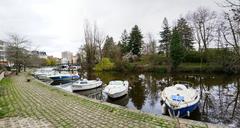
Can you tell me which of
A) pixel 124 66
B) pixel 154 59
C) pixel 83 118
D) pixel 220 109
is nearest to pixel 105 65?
pixel 124 66

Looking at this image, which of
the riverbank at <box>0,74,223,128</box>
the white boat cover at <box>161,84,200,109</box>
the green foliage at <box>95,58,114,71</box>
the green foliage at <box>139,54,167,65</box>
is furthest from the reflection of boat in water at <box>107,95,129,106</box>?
the green foliage at <box>95,58,114,71</box>

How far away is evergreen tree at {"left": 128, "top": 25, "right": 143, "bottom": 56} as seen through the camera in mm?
58875

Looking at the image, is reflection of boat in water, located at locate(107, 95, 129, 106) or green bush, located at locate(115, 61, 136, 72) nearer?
reflection of boat in water, located at locate(107, 95, 129, 106)

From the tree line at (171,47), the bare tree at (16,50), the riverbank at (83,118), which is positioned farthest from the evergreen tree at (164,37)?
the riverbank at (83,118)

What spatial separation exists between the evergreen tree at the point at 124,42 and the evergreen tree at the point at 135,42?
1.58m

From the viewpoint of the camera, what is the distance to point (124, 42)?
64.5 meters

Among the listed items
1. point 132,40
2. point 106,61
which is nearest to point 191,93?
point 106,61

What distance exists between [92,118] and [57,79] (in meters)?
23.7

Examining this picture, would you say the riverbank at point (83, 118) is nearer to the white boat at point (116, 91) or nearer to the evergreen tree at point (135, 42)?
the white boat at point (116, 91)

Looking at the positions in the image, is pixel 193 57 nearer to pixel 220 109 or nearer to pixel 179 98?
pixel 220 109

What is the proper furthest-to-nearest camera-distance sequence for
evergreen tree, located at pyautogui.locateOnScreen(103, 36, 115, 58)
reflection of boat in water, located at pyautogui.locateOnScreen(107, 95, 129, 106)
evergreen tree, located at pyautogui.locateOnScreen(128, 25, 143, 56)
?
evergreen tree, located at pyautogui.locateOnScreen(128, 25, 143, 56)
evergreen tree, located at pyautogui.locateOnScreen(103, 36, 115, 58)
reflection of boat in water, located at pyautogui.locateOnScreen(107, 95, 129, 106)

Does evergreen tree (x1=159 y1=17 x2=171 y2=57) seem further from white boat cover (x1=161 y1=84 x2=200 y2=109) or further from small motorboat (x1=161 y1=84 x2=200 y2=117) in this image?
small motorboat (x1=161 y1=84 x2=200 y2=117)

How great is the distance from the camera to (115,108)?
8.81m

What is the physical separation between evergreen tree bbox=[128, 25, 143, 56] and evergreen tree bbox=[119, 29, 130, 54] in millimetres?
1583
